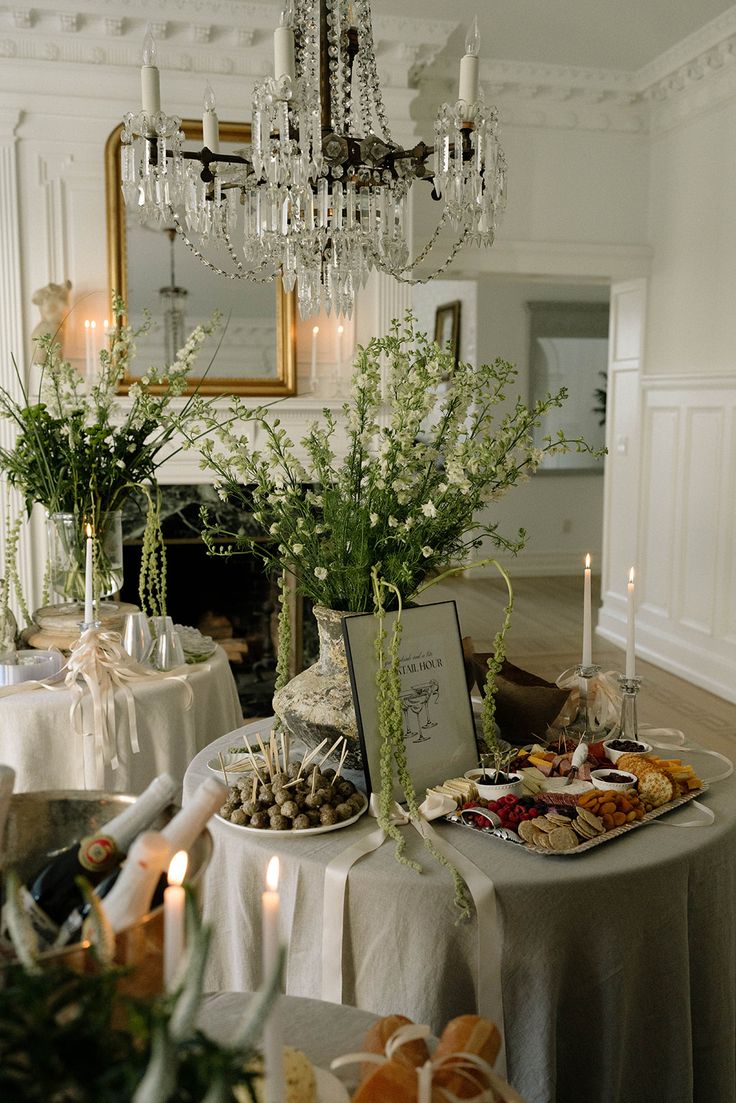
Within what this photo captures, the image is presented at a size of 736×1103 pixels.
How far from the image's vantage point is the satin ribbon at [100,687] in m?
2.36

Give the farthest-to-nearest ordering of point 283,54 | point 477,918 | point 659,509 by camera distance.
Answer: point 659,509, point 283,54, point 477,918

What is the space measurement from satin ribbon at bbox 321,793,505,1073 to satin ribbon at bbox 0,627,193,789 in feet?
3.45

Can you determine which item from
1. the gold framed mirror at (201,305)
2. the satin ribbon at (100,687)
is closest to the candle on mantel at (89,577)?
the satin ribbon at (100,687)

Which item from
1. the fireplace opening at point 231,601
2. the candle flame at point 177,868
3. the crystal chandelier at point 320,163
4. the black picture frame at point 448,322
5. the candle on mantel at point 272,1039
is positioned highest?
the black picture frame at point 448,322

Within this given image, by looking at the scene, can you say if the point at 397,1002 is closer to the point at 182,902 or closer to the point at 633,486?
the point at 182,902

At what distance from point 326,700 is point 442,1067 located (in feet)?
2.89

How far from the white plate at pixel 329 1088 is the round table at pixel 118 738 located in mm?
1546

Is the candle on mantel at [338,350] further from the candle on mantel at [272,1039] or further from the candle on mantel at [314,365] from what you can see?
the candle on mantel at [272,1039]

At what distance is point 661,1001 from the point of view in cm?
148

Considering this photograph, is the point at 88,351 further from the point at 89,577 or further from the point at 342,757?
the point at 342,757

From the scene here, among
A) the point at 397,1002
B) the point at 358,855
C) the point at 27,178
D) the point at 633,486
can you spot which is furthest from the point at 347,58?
the point at 633,486

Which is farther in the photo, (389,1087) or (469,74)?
(469,74)

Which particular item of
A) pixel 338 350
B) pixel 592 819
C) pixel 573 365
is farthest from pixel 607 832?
pixel 573 365

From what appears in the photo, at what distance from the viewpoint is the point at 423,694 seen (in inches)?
67.9
